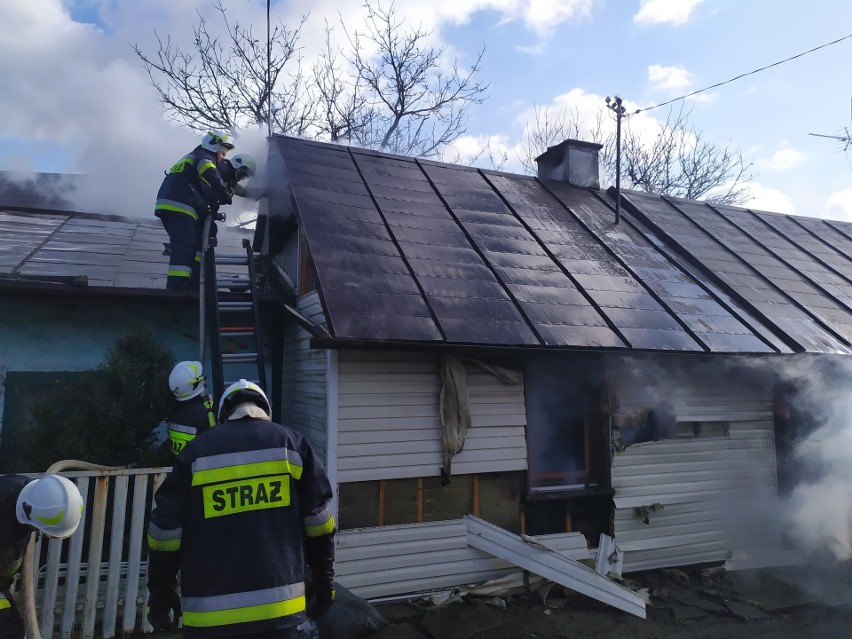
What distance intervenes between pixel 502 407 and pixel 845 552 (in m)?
5.03

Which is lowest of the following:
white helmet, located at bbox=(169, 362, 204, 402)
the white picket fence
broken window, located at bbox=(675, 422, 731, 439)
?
the white picket fence

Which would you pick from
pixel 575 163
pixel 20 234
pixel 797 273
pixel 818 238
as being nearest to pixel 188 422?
pixel 20 234

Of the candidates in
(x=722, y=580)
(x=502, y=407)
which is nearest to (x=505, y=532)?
(x=502, y=407)

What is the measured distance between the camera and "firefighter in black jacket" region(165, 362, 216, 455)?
4730 mm

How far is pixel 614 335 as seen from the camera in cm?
620

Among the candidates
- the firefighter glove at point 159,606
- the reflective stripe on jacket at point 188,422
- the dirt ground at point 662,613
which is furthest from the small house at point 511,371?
the firefighter glove at point 159,606

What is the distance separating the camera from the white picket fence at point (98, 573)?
4113 millimetres

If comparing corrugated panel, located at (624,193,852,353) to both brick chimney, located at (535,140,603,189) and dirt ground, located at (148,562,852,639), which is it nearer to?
brick chimney, located at (535,140,603,189)

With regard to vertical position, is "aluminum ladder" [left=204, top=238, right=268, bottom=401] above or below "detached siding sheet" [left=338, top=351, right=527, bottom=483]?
above

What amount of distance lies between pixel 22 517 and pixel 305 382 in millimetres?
3657

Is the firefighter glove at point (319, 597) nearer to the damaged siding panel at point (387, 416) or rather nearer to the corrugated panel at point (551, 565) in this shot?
the damaged siding panel at point (387, 416)

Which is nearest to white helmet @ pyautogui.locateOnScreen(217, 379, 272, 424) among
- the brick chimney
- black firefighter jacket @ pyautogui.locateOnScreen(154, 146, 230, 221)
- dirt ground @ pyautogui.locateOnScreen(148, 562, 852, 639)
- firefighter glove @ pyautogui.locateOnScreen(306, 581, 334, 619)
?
firefighter glove @ pyautogui.locateOnScreen(306, 581, 334, 619)

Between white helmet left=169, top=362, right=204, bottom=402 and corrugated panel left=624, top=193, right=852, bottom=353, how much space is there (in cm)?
695

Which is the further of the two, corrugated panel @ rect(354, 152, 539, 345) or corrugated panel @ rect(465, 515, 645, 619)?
corrugated panel @ rect(354, 152, 539, 345)
